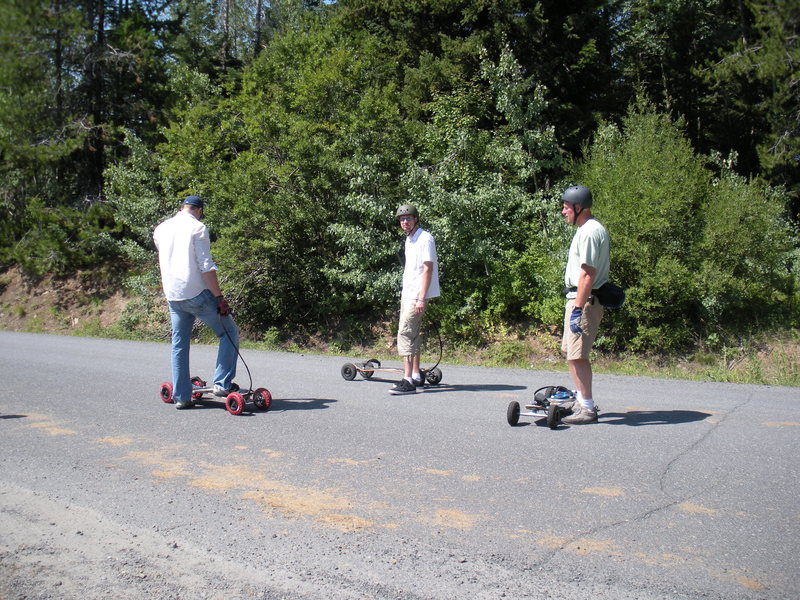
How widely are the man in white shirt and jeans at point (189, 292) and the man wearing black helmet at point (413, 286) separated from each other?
6.68 ft

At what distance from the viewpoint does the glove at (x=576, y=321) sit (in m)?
6.26

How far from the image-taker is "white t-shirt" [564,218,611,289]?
20.1ft

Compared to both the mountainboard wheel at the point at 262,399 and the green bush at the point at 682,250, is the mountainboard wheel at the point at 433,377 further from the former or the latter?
the green bush at the point at 682,250

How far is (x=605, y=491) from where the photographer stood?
4652mm

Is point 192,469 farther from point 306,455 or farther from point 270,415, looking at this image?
point 270,415

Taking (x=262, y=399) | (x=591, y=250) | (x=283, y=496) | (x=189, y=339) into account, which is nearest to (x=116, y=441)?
(x=189, y=339)

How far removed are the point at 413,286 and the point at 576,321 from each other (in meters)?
2.61

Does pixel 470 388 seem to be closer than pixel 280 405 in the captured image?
No

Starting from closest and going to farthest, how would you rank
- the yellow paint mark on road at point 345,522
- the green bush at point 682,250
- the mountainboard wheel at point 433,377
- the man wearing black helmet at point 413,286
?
1. the yellow paint mark on road at point 345,522
2. the man wearing black helmet at point 413,286
3. the mountainboard wheel at point 433,377
4. the green bush at point 682,250

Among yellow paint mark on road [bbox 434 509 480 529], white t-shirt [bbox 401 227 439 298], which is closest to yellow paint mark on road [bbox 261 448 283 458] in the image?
yellow paint mark on road [bbox 434 509 480 529]

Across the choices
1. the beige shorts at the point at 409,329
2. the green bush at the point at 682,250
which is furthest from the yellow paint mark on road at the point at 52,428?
the green bush at the point at 682,250

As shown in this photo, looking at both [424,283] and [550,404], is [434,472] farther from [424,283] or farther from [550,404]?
[424,283]

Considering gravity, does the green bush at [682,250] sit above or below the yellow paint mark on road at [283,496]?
above

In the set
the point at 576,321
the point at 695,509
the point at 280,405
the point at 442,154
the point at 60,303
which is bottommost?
the point at 695,509
